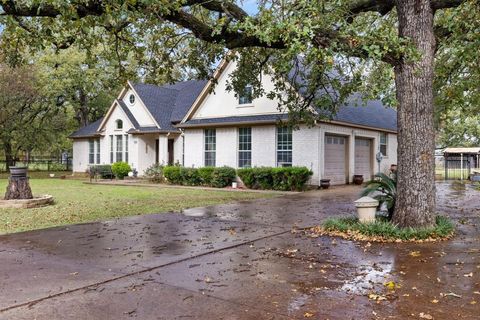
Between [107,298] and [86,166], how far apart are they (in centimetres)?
2811

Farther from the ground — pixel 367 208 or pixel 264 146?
pixel 264 146

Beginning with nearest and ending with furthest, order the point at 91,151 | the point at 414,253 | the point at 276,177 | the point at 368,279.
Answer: the point at 368,279, the point at 414,253, the point at 276,177, the point at 91,151

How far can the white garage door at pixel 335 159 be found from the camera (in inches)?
800

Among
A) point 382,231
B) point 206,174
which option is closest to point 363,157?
point 206,174

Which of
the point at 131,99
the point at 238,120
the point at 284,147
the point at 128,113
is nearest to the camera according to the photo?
the point at 284,147

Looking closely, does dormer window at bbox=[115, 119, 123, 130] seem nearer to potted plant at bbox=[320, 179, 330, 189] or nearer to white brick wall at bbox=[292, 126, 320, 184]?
white brick wall at bbox=[292, 126, 320, 184]

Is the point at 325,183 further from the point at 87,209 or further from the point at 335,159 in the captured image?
the point at 87,209

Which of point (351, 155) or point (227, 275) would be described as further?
point (351, 155)

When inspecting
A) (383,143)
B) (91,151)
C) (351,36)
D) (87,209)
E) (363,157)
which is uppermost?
(351,36)

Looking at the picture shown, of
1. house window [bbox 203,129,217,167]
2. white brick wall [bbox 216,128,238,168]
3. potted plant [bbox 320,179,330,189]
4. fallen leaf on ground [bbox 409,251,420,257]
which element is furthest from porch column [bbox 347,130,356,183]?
fallen leaf on ground [bbox 409,251,420,257]

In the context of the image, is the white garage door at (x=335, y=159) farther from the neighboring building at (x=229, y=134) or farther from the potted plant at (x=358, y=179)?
the potted plant at (x=358, y=179)

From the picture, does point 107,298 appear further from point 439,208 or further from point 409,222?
point 439,208

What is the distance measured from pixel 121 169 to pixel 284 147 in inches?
438

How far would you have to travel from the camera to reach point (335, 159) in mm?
20953
